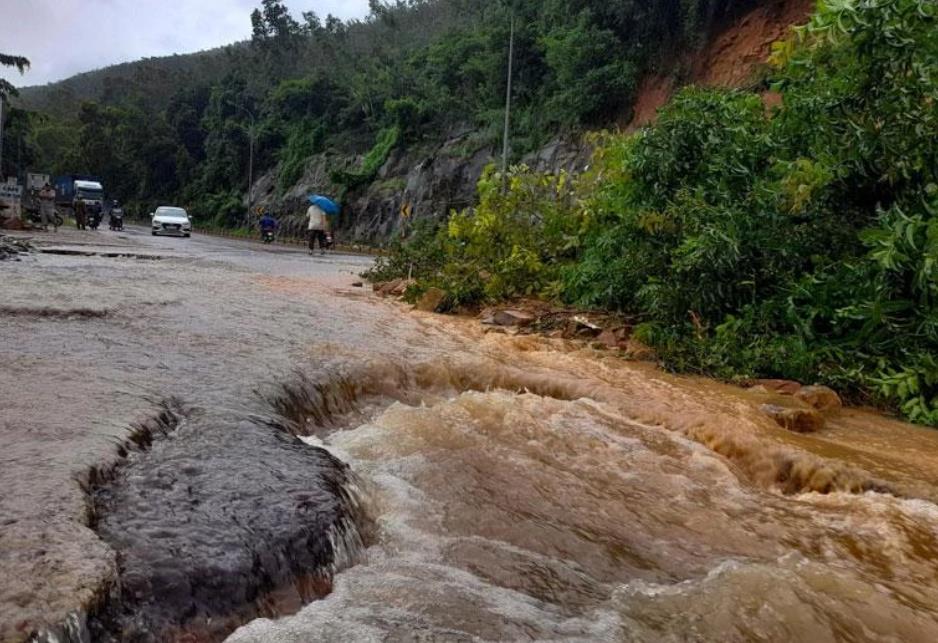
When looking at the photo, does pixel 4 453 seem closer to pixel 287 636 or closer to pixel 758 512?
pixel 287 636

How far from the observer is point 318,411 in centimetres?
447

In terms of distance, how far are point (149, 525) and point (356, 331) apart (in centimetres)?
491

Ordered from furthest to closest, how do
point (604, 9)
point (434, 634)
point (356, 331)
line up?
1. point (604, 9)
2. point (356, 331)
3. point (434, 634)

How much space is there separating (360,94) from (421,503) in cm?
4834

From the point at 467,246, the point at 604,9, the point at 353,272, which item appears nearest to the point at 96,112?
the point at 604,9

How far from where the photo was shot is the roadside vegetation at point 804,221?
5.53 metres

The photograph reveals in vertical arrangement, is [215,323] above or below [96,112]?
below

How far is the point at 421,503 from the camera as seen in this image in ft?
10.3

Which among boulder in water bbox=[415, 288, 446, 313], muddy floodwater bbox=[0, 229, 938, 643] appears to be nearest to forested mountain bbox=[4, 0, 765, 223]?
boulder in water bbox=[415, 288, 446, 313]

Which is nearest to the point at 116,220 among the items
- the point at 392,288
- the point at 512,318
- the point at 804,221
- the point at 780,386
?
the point at 392,288

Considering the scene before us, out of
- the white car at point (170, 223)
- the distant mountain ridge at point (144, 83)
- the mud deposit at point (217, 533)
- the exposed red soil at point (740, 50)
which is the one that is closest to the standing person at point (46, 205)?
the white car at point (170, 223)

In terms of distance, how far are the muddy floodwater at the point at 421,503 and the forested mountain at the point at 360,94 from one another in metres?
24.5

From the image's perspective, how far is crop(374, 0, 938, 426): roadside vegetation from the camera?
5531mm

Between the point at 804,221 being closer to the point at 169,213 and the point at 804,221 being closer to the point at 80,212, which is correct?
the point at 169,213
